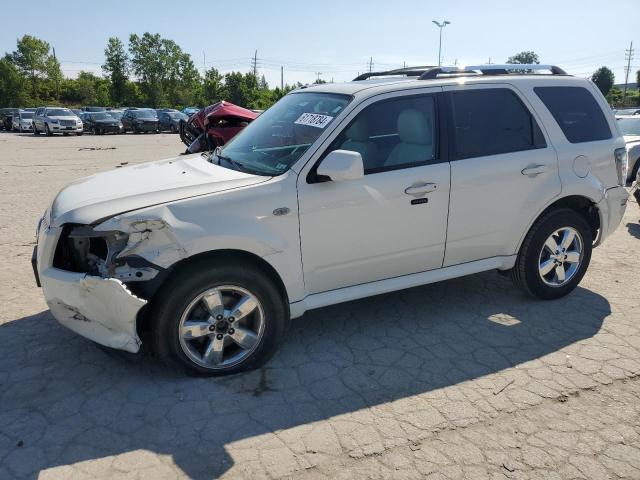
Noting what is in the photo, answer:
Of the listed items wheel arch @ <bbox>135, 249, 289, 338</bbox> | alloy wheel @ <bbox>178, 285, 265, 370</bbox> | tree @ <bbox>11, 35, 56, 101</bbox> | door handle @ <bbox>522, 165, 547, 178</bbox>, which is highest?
tree @ <bbox>11, 35, 56, 101</bbox>

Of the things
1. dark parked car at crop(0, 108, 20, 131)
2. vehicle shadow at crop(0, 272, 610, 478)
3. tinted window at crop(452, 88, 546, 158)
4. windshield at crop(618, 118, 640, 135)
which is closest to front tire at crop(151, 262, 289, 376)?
vehicle shadow at crop(0, 272, 610, 478)

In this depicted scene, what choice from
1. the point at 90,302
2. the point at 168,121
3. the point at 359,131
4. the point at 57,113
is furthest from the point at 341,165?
the point at 168,121

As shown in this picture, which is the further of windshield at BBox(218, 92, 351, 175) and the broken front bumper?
windshield at BBox(218, 92, 351, 175)

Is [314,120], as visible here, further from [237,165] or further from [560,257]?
[560,257]

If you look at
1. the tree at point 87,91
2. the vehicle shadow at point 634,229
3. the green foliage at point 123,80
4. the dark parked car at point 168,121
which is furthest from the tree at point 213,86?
the vehicle shadow at point 634,229

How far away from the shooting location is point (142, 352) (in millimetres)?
3893

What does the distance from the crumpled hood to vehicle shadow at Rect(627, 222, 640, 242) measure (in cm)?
591

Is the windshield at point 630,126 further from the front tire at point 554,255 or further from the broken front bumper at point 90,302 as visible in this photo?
the broken front bumper at point 90,302

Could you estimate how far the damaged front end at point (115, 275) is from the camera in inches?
128

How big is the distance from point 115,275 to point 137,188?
0.68 m

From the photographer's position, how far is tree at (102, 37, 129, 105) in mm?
71812

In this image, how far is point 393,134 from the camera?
4078 millimetres

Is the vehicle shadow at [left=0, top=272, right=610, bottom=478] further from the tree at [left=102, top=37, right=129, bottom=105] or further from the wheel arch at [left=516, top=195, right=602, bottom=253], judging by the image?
the tree at [left=102, top=37, right=129, bottom=105]

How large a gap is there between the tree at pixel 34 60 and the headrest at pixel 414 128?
3227 inches
